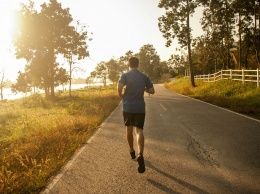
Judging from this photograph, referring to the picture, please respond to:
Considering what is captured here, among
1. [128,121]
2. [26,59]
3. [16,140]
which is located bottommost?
[16,140]

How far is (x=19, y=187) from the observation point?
4.25 m

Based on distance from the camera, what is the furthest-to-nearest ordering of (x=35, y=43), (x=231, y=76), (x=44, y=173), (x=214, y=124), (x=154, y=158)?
(x=35, y=43)
(x=231, y=76)
(x=214, y=124)
(x=154, y=158)
(x=44, y=173)

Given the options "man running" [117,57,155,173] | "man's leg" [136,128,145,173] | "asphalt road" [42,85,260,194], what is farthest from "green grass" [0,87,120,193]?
"man running" [117,57,155,173]

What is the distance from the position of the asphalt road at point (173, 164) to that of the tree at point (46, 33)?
105 feet

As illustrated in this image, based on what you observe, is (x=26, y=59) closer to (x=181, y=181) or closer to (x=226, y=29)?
(x=226, y=29)

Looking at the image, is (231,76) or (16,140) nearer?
(16,140)

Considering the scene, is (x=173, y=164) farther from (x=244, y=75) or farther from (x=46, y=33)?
(x=46, y=33)

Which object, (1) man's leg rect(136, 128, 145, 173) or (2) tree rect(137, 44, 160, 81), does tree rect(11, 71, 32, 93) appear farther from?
(2) tree rect(137, 44, 160, 81)

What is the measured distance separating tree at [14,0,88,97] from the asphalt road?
32023mm

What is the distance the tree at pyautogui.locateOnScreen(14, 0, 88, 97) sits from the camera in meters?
35.8

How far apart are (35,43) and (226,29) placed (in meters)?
28.9

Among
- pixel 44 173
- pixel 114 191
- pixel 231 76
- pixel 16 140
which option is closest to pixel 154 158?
pixel 114 191

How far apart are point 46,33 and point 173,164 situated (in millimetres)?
35773

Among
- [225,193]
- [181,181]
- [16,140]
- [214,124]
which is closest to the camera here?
[225,193]
